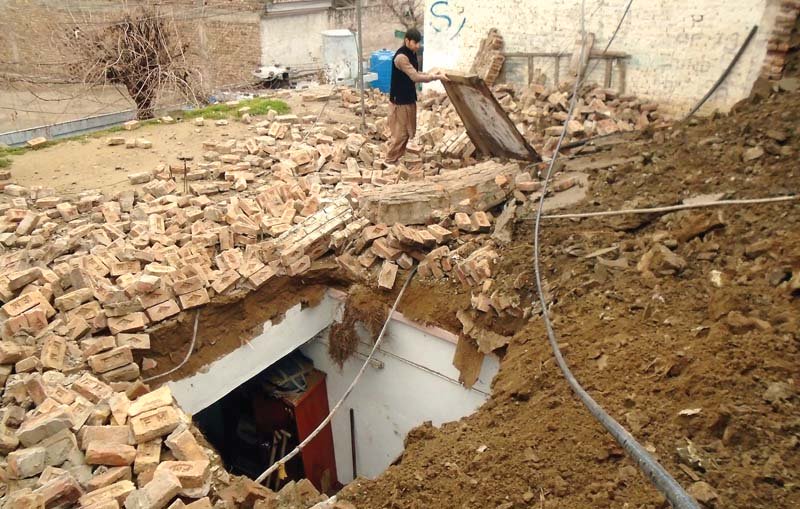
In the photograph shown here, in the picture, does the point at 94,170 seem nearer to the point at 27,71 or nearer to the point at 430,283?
the point at 430,283

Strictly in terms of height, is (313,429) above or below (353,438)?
above

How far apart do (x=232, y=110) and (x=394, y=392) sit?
22.6 ft

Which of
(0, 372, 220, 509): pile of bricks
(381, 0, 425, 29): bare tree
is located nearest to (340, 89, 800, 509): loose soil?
(0, 372, 220, 509): pile of bricks

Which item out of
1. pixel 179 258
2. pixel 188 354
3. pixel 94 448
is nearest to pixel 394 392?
pixel 188 354

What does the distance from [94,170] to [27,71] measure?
8299 millimetres

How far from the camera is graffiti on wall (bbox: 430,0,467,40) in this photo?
429 inches

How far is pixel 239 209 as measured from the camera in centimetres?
664

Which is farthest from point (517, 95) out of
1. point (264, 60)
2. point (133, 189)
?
point (264, 60)

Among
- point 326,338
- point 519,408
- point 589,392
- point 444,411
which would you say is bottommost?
point 444,411

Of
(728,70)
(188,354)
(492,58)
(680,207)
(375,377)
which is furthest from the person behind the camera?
(492,58)

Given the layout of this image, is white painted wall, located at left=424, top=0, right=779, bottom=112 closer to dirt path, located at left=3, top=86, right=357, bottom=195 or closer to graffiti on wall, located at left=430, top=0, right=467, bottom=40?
graffiti on wall, located at left=430, top=0, right=467, bottom=40

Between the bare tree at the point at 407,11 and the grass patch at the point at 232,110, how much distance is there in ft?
38.2

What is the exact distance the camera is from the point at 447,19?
11.0 meters

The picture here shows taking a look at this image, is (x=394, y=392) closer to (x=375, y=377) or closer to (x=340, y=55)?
(x=375, y=377)
